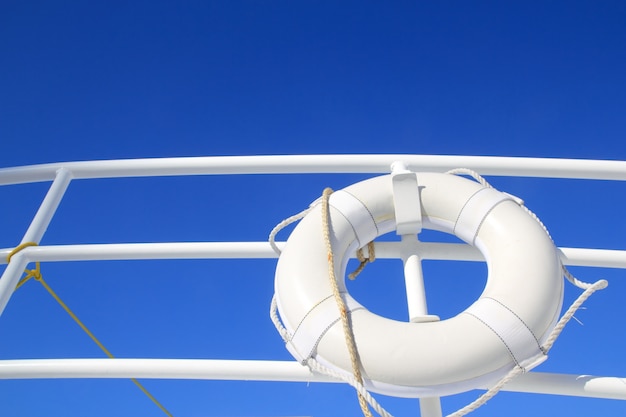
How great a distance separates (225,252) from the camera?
140 cm

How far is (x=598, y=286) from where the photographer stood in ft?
3.37

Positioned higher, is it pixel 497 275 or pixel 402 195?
pixel 402 195

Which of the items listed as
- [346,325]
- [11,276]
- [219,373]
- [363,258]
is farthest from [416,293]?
[11,276]

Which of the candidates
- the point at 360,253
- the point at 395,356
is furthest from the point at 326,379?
the point at 360,253

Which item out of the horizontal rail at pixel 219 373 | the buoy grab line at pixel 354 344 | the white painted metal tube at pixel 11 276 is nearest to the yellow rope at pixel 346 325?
the buoy grab line at pixel 354 344

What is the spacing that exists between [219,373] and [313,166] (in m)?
0.71

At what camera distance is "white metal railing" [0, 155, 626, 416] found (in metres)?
1.12

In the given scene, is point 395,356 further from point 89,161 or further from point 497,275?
point 89,161

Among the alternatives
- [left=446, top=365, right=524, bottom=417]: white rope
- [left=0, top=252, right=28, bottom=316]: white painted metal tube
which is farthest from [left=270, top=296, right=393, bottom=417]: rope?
[left=0, top=252, right=28, bottom=316]: white painted metal tube

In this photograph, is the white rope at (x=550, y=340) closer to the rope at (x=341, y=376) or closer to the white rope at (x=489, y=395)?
the white rope at (x=489, y=395)

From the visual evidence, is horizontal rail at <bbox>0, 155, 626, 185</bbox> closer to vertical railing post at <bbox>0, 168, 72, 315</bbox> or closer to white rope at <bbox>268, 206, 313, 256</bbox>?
vertical railing post at <bbox>0, 168, 72, 315</bbox>

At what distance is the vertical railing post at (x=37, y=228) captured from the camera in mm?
1370

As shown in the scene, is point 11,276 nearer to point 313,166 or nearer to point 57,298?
point 57,298

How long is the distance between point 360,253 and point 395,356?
436 mm
